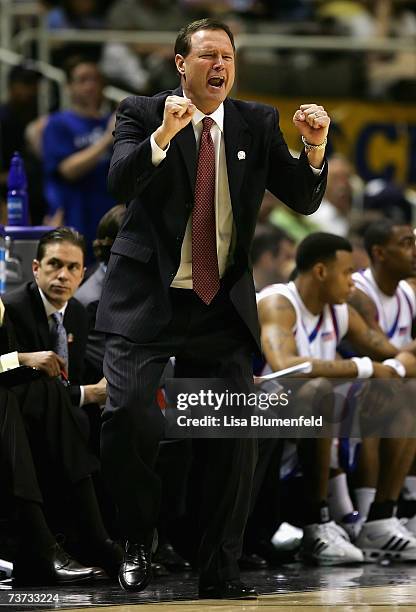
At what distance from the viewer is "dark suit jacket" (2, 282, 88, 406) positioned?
582 cm

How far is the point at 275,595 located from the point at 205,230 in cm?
140

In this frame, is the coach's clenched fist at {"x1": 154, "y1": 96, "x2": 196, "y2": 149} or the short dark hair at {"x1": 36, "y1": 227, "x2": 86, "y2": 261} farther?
the short dark hair at {"x1": 36, "y1": 227, "x2": 86, "y2": 261}

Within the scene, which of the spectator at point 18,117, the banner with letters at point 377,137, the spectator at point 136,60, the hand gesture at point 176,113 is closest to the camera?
the hand gesture at point 176,113

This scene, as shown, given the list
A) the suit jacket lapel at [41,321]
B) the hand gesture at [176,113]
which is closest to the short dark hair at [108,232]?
the suit jacket lapel at [41,321]

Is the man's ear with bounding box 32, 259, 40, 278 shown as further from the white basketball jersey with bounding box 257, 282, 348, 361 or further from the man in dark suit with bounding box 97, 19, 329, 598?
the white basketball jersey with bounding box 257, 282, 348, 361

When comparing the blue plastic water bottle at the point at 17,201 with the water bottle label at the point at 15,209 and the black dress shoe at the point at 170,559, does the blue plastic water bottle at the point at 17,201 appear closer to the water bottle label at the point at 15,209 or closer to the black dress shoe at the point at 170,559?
the water bottle label at the point at 15,209

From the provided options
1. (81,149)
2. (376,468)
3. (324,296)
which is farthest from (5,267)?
(81,149)

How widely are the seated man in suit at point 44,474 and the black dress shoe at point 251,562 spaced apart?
0.76 m

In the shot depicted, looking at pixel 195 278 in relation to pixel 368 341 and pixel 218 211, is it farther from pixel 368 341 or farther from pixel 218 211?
pixel 368 341

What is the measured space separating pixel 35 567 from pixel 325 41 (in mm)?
8049

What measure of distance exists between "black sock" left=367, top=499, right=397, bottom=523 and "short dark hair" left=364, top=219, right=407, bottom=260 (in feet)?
4.61

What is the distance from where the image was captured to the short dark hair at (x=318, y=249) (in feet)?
22.5

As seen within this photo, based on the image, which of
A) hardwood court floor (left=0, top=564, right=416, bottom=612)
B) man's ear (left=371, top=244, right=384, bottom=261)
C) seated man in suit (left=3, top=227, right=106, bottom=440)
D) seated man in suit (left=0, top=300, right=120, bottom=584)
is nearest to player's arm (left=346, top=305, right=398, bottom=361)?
man's ear (left=371, top=244, right=384, bottom=261)

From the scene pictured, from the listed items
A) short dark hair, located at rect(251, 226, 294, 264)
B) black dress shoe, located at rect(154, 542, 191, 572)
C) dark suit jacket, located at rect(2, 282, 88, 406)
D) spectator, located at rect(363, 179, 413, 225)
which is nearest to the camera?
dark suit jacket, located at rect(2, 282, 88, 406)
